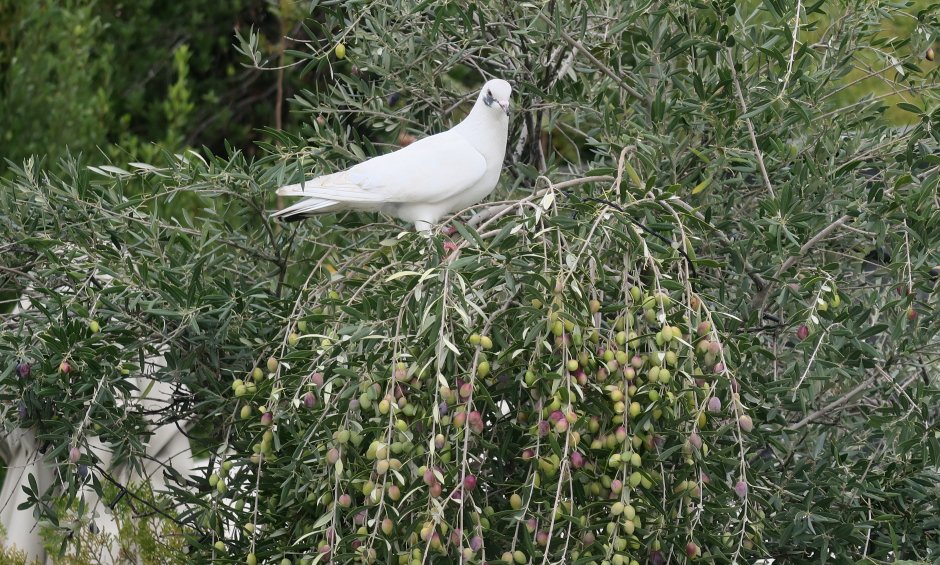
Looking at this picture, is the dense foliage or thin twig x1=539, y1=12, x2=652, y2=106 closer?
the dense foliage

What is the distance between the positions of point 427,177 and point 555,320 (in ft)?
2.57

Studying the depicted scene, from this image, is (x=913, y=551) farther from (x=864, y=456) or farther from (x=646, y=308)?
(x=646, y=308)

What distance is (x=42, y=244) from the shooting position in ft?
8.46

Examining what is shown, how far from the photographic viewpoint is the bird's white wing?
8.55 feet

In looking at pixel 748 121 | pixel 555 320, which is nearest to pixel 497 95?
pixel 748 121

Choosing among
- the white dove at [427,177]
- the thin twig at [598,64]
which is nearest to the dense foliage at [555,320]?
the thin twig at [598,64]

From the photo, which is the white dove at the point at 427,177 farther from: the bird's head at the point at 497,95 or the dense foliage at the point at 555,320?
the dense foliage at the point at 555,320

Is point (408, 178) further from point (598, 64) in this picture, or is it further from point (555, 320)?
point (555, 320)

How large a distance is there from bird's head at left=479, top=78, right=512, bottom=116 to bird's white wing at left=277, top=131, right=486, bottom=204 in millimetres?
116

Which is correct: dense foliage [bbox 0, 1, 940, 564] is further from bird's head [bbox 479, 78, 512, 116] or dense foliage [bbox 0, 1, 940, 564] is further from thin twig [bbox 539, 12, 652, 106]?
bird's head [bbox 479, 78, 512, 116]

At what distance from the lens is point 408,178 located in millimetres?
2633

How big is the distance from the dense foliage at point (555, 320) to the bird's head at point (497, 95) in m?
0.19

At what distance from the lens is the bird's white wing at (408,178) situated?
2607 millimetres

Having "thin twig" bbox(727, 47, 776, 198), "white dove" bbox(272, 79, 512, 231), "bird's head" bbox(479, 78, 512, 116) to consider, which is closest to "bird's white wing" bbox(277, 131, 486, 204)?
"white dove" bbox(272, 79, 512, 231)
